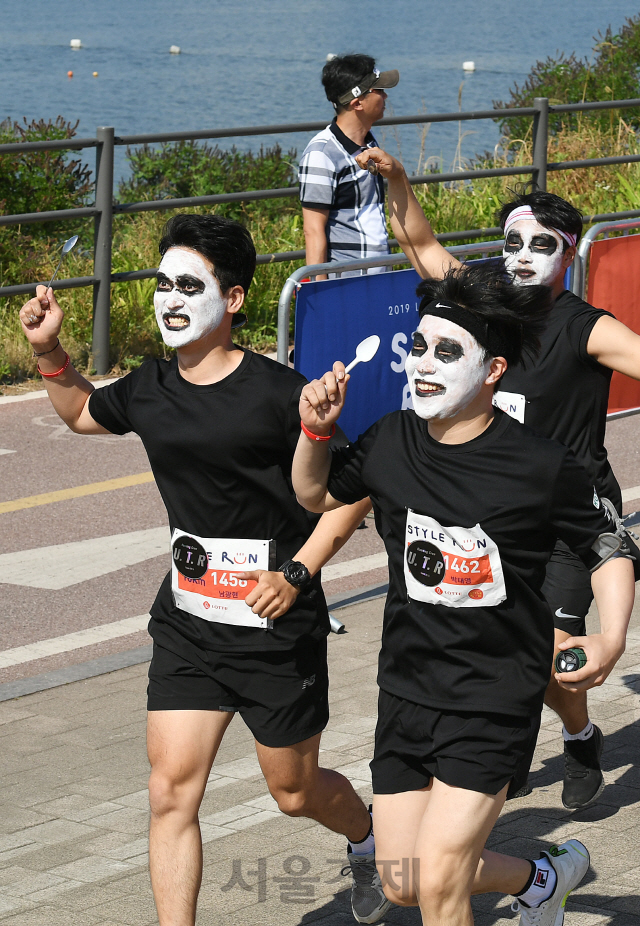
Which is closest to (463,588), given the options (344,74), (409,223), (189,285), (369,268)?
(189,285)

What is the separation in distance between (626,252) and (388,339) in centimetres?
181

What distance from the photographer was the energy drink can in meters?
3.39

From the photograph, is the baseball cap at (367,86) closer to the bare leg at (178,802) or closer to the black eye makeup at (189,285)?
A: the black eye makeup at (189,285)

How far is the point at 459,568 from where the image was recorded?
3441 mm

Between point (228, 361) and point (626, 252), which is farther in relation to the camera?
point (626, 252)

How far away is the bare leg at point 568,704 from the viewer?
487 cm

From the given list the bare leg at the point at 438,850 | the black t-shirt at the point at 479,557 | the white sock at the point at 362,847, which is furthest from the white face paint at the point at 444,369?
the white sock at the point at 362,847

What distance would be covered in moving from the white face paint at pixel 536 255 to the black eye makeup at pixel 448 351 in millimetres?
1461

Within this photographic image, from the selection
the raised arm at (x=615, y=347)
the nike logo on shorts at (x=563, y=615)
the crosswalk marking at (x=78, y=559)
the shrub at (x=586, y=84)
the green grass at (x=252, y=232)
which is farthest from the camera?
the shrub at (x=586, y=84)

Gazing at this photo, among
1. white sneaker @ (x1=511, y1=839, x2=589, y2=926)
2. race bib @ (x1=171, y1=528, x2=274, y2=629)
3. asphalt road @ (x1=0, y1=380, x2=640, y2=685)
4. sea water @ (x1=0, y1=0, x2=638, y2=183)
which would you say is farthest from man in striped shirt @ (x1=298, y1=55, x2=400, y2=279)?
sea water @ (x1=0, y1=0, x2=638, y2=183)

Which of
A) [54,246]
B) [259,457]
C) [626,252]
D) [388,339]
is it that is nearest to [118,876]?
[259,457]

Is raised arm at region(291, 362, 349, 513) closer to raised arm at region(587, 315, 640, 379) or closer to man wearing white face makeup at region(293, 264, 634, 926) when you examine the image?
man wearing white face makeup at region(293, 264, 634, 926)

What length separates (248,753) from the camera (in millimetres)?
5344

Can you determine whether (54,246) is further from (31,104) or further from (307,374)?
(31,104)
